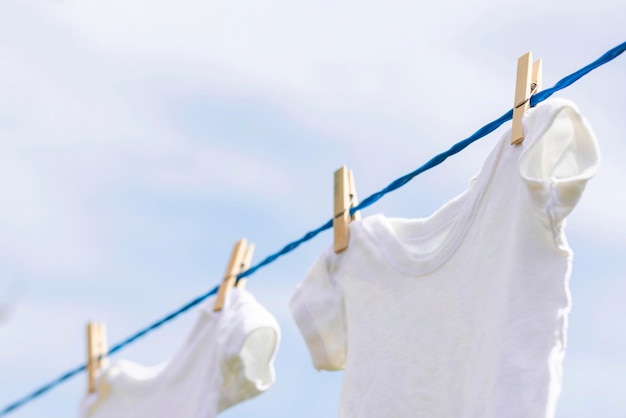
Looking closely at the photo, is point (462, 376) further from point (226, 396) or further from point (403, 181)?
point (226, 396)

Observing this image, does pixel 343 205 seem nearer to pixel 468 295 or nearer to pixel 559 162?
pixel 468 295

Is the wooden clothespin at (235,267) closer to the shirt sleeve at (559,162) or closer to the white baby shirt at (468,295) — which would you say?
the white baby shirt at (468,295)

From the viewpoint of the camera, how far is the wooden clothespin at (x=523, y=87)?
168cm

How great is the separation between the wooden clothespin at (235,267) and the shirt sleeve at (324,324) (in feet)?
1.41

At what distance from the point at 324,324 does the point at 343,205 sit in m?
0.25

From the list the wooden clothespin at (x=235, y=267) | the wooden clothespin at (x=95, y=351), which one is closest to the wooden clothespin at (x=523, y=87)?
the wooden clothespin at (x=235, y=267)

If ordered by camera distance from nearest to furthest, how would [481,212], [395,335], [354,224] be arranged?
[481,212], [395,335], [354,224]

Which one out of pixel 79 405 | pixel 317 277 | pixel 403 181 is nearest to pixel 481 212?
pixel 403 181

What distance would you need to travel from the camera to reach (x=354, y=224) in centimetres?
205

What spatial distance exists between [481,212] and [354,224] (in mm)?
371

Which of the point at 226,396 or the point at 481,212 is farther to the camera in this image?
the point at 226,396

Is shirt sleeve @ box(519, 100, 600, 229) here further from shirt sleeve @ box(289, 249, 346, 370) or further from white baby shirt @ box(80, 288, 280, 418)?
white baby shirt @ box(80, 288, 280, 418)

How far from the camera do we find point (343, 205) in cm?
209

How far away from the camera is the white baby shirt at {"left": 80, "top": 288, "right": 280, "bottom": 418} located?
2.27m
